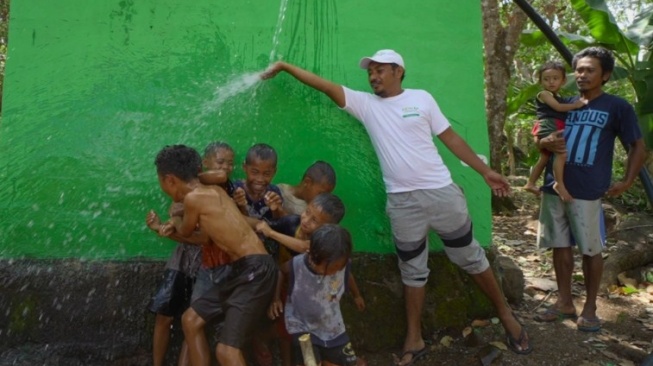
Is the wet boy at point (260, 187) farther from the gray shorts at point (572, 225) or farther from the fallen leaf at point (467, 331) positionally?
the gray shorts at point (572, 225)

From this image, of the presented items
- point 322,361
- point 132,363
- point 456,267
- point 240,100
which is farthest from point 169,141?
point 456,267

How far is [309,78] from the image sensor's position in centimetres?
340

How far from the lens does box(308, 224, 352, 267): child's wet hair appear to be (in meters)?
2.72

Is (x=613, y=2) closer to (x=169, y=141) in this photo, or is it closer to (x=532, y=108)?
(x=532, y=108)

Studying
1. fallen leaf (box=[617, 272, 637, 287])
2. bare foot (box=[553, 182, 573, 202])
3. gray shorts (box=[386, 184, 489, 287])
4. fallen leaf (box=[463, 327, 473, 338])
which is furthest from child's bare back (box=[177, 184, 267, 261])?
fallen leaf (box=[617, 272, 637, 287])

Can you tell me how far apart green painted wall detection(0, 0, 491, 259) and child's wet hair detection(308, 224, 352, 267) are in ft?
3.51

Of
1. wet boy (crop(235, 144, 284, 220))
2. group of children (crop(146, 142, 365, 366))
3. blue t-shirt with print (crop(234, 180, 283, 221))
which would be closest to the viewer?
group of children (crop(146, 142, 365, 366))

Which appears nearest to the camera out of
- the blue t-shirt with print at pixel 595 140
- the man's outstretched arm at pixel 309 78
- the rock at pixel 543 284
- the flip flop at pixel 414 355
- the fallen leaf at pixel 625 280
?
the man's outstretched arm at pixel 309 78

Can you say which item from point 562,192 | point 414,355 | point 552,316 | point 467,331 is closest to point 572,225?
point 562,192

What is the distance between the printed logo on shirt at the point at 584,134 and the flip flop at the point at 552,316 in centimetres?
119

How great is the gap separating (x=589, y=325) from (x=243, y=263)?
268 cm

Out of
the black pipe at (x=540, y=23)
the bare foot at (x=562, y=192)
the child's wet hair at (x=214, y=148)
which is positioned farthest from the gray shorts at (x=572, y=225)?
the child's wet hair at (x=214, y=148)

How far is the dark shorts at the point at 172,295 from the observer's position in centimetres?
319

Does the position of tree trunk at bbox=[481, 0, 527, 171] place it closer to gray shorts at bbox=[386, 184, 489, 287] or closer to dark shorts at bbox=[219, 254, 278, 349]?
gray shorts at bbox=[386, 184, 489, 287]
